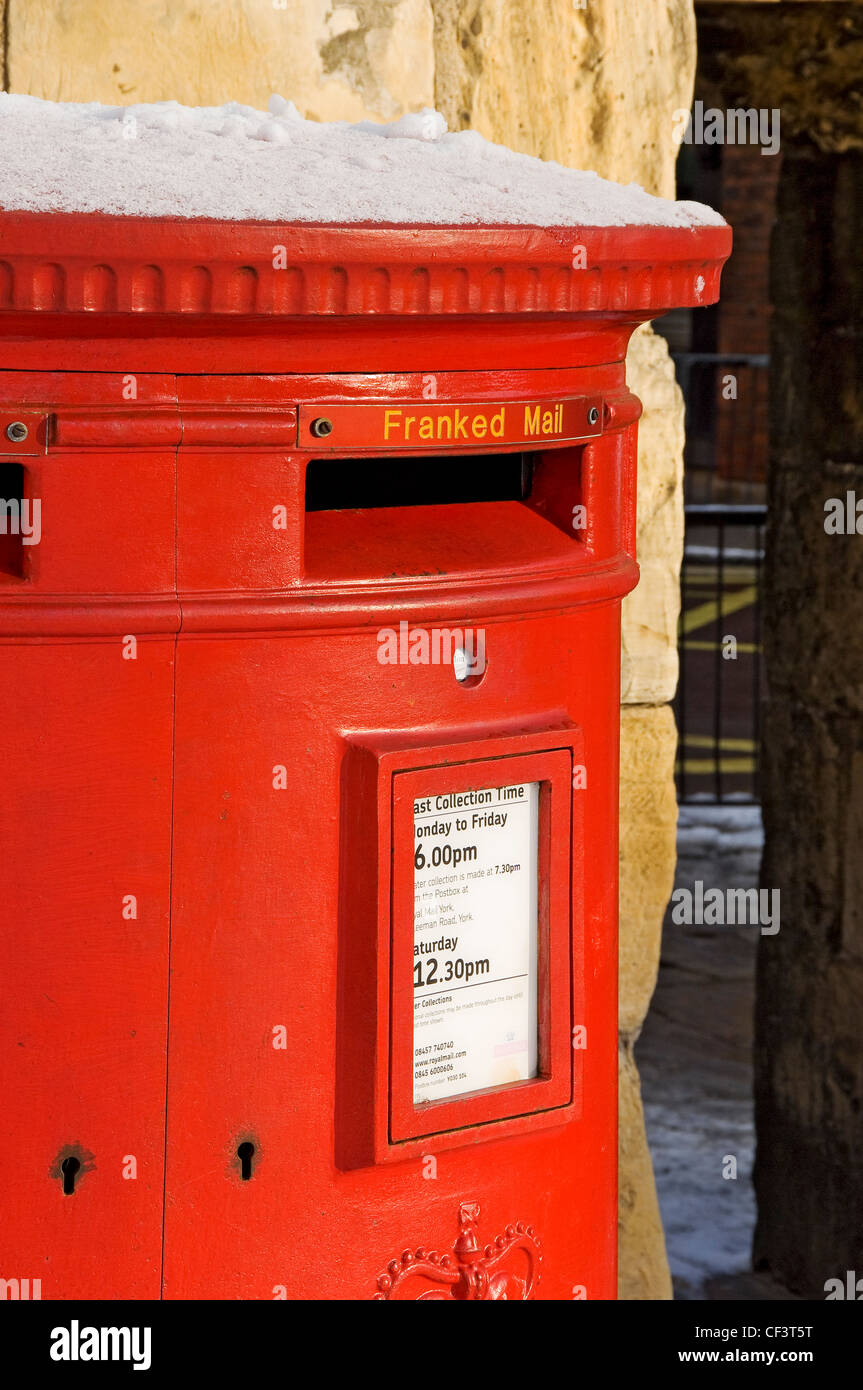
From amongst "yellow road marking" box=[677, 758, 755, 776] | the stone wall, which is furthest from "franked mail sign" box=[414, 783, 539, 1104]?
"yellow road marking" box=[677, 758, 755, 776]

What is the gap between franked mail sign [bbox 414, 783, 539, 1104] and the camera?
5.56 feet

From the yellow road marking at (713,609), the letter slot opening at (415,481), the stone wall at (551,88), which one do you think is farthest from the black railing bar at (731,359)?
the letter slot opening at (415,481)

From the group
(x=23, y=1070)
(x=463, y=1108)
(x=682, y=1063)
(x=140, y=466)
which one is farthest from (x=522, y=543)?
(x=682, y=1063)

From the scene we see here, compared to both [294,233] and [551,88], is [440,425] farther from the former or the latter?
[551,88]

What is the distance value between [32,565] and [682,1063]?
12.9ft

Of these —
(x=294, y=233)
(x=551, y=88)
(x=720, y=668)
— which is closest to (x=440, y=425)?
(x=294, y=233)

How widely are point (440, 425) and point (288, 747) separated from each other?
34cm

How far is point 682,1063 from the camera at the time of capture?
202 inches

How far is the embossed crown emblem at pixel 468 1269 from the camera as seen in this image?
5.83ft

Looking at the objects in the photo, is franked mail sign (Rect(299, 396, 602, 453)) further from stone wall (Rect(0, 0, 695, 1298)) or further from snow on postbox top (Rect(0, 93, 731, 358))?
stone wall (Rect(0, 0, 695, 1298))

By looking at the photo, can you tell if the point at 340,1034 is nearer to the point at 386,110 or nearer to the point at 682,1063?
the point at 386,110

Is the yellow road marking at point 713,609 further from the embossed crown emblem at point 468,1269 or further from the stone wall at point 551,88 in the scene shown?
the embossed crown emblem at point 468,1269

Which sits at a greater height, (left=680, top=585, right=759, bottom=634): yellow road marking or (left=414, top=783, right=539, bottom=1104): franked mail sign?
(left=414, top=783, right=539, bottom=1104): franked mail sign

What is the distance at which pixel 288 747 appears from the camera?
163 cm
